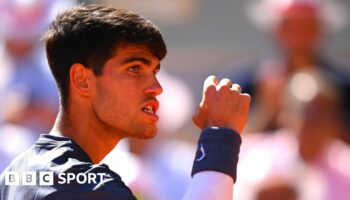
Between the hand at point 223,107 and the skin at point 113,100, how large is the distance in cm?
16

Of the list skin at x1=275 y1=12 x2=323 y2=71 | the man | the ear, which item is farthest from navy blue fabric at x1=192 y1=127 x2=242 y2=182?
skin at x1=275 y1=12 x2=323 y2=71

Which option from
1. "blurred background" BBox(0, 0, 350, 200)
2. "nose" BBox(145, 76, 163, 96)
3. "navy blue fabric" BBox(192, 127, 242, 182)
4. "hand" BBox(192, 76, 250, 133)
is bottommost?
"navy blue fabric" BBox(192, 127, 242, 182)

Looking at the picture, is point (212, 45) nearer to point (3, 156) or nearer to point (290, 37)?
point (290, 37)

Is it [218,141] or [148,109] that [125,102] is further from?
[218,141]

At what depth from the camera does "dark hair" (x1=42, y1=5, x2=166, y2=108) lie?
294cm

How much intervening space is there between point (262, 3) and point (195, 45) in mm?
775

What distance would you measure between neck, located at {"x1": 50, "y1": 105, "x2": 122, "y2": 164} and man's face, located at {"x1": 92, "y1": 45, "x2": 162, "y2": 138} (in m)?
0.05

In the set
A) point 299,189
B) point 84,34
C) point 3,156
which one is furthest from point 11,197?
point 3,156

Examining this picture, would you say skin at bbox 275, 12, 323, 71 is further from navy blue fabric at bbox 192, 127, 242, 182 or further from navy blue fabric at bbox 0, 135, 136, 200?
navy blue fabric at bbox 0, 135, 136, 200

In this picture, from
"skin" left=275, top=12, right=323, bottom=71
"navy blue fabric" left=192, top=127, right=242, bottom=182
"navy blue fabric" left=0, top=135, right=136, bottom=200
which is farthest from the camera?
"skin" left=275, top=12, right=323, bottom=71

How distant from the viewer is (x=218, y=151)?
282 cm

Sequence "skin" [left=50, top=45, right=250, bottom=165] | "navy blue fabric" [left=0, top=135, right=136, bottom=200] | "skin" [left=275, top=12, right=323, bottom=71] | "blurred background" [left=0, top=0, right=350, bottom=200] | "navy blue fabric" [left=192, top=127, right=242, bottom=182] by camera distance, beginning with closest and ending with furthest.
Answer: "navy blue fabric" [left=0, top=135, right=136, bottom=200] → "navy blue fabric" [left=192, top=127, right=242, bottom=182] → "skin" [left=50, top=45, right=250, bottom=165] → "blurred background" [left=0, top=0, right=350, bottom=200] → "skin" [left=275, top=12, right=323, bottom=71]

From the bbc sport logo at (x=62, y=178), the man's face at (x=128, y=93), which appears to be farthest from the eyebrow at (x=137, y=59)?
the bbc sport logo at (x=62, y=178)

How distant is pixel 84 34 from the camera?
2.95 meters
